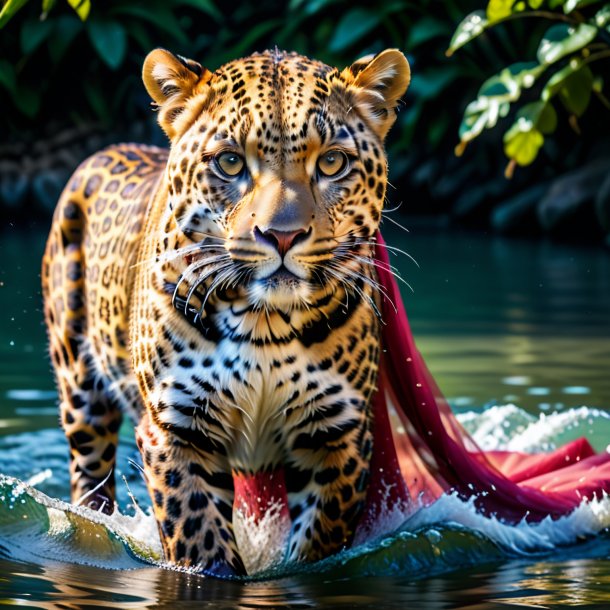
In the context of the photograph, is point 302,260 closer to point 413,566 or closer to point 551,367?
point 413,566

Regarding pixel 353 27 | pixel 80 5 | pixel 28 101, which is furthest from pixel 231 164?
pixel 28 101

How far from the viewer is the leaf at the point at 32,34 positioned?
16.7m

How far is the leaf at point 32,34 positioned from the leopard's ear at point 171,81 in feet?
43.4

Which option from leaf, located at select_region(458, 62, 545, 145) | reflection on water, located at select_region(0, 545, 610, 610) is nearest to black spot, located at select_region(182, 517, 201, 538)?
reflection on water, located at select_region(0, 545, 610, 610)

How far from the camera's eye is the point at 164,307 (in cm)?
392

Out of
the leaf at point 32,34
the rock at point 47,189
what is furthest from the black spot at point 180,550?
the leaf at point 32,34

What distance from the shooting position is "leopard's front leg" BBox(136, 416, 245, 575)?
12.9 ft

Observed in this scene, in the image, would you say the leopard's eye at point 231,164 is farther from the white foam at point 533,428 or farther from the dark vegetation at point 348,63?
the dark vegetation at point 348,63

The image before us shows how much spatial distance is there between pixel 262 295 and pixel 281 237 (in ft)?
0.76

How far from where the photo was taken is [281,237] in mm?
3461

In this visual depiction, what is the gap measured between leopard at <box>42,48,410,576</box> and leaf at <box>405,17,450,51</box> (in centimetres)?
1222

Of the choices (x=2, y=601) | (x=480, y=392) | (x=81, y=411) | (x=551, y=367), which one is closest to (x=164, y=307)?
(x=2, y=601)

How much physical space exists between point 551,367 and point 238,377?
403cm

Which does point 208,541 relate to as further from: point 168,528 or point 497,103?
point 497,103
